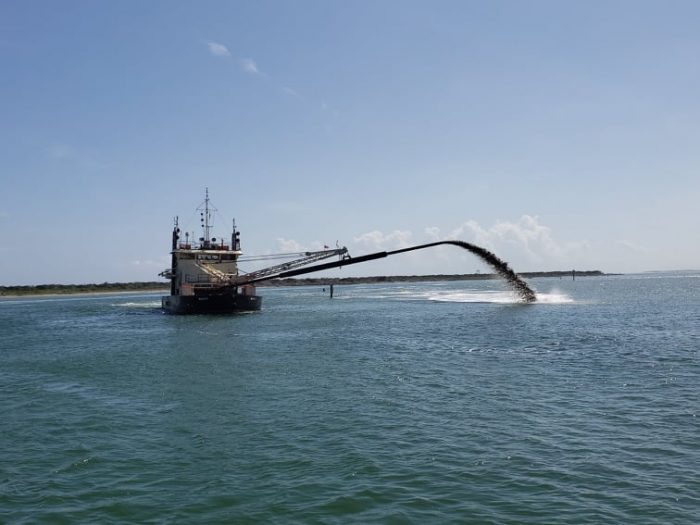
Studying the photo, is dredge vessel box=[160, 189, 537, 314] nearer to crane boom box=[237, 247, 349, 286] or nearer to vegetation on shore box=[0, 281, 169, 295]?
crane boom box=[237, 247, 349, 286]

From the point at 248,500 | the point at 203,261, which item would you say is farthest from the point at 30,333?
the point at 248,500

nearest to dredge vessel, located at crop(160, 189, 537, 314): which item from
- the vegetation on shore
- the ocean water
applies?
the ocean water

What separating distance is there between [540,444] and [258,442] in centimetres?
693

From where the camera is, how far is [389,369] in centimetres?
2402

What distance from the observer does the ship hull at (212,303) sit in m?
59.3

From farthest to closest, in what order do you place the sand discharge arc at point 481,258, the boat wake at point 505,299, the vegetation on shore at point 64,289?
the vegetation on shore at point 64,289
the boat wake at point 505,299
the sand discharge arc at point 481,258

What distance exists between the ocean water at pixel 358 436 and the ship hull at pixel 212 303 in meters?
28.6

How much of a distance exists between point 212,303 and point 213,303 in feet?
0.35

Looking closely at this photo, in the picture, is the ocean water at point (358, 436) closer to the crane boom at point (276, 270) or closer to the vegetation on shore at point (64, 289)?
the crane boom at point (276, 270)

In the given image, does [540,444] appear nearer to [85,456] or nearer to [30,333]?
[85,456]

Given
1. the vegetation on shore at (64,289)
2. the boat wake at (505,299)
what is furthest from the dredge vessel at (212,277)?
the vegetation on shore at (64,289)

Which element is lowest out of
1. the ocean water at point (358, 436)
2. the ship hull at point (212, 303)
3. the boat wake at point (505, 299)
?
the ocean water at point (358, 436)

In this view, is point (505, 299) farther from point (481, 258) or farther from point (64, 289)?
point (64, 289)

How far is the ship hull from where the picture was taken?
195ft
